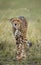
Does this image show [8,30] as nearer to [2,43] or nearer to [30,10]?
[2,43]

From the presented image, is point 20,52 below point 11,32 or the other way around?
below

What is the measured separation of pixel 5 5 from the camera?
10.3ft

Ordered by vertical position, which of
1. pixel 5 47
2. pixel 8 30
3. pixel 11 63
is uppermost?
pixel 8 30

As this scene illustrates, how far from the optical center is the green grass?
2.92 meters

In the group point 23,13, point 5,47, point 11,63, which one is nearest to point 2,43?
point 5,47

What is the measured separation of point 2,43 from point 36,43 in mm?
416

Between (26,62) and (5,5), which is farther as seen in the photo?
(5,5)

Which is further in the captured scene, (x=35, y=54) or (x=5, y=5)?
(x=5, y=5)

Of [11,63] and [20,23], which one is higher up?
[20,23]

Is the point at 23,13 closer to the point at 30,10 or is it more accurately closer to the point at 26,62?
the point at 30,10

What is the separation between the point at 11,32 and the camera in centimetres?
299

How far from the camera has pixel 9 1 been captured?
3.15m

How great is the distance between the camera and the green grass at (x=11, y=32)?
2916 millimetres

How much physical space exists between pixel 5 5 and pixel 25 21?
35 centimetres
